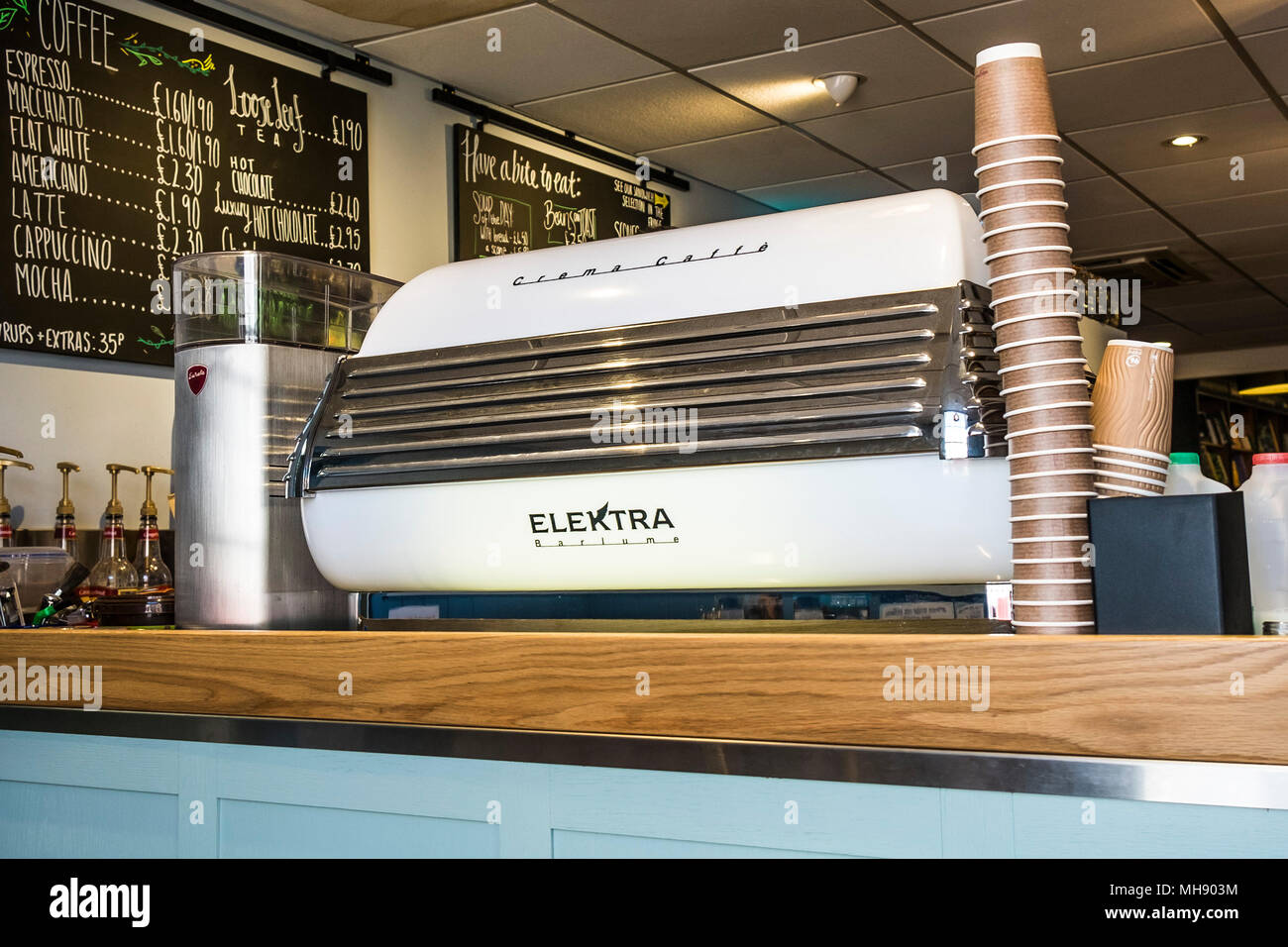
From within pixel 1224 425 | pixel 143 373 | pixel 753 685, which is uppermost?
pixel 1224 425

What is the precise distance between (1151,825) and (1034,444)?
0.28 m

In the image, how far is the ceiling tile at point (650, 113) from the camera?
3922 millimetres

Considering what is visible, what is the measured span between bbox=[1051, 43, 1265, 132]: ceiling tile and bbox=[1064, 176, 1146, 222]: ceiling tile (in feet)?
2.34

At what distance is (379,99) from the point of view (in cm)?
361

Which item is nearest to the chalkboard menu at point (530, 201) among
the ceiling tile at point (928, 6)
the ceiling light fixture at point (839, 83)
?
the ceiling light fixture at point (839, 83)

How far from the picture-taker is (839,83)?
3.83 m

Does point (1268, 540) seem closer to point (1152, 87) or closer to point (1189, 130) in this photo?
→ point (1152, 87)

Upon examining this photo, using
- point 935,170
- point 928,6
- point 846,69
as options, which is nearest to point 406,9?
point 928,6

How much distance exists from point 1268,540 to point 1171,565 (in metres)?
0.12

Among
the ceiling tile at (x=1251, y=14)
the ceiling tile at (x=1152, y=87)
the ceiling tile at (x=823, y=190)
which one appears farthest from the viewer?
the ceiling tile at (x=823, y=190)

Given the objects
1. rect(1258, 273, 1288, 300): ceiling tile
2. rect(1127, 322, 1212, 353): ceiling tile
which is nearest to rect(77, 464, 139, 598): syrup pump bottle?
rect(1258, 273, 1288, 300): ceiling tile

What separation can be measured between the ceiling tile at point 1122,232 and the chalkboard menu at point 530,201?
2.09 meters

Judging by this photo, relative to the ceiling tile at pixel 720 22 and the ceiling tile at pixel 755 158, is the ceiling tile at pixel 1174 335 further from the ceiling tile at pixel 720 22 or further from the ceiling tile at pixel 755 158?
the ceiling tile at pixel 720 22
